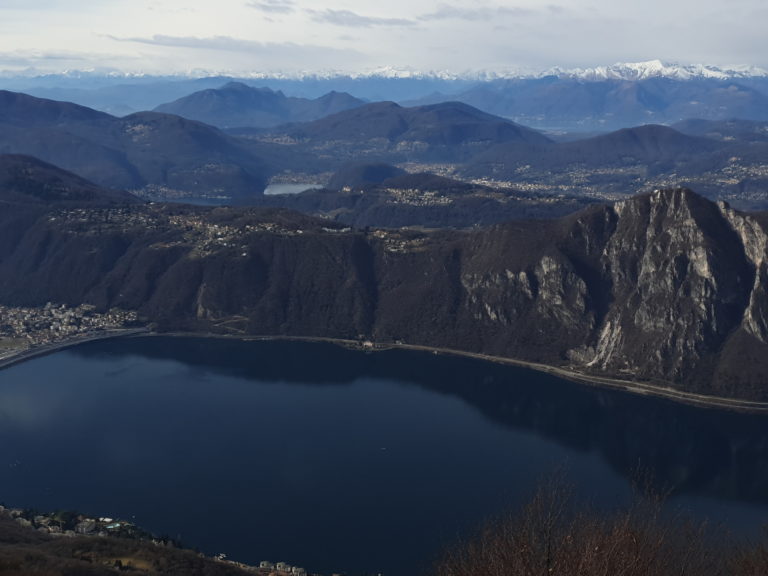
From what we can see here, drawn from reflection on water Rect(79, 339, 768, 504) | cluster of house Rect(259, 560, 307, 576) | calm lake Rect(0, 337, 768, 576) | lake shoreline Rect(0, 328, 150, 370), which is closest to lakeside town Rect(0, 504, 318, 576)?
cluster of house Rect(259, 560, 307, 576)

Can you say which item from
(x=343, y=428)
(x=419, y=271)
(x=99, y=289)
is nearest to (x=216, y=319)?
(x=99, y=289)

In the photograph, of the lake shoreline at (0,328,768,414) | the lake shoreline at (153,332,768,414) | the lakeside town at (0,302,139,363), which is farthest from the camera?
the lakeside town at (0,302,139,363)

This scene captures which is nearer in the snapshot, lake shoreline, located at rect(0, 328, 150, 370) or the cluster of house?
the cluster of house

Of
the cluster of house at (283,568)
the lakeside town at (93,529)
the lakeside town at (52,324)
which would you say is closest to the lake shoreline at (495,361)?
the lakeside town at (52,324)

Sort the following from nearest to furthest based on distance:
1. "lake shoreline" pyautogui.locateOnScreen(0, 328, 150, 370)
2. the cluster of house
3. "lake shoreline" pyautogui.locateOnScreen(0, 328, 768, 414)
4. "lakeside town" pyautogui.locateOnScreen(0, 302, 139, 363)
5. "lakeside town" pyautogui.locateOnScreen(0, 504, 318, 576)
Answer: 1. the cluster of house
2. "lakeside town" pyautogui.locateOnScreen(0, 504, 318, 576)
3. "lake shoreline" pyautogui.locateOnScreen(0, 328, 768, 414)
4. "lake shoreline" pyautogui.locateOnScreen(0, 328, 150, 370)
5. "lakeside town" pyautogui.locateOnScreen(0, 302, 139, 363)

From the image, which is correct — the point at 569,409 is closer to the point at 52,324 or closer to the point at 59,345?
the point at 59,345

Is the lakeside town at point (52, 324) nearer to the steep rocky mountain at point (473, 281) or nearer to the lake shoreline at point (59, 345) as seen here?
the lake shoreline at point (59, 345)

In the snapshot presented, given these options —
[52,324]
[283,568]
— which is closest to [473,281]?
[52,324]

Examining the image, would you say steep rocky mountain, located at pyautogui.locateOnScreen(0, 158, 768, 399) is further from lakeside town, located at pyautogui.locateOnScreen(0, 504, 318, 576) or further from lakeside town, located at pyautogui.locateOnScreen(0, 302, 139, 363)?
lakeside town, located at pyautogui.locateOnScreen(0, 504, 318, 576)
